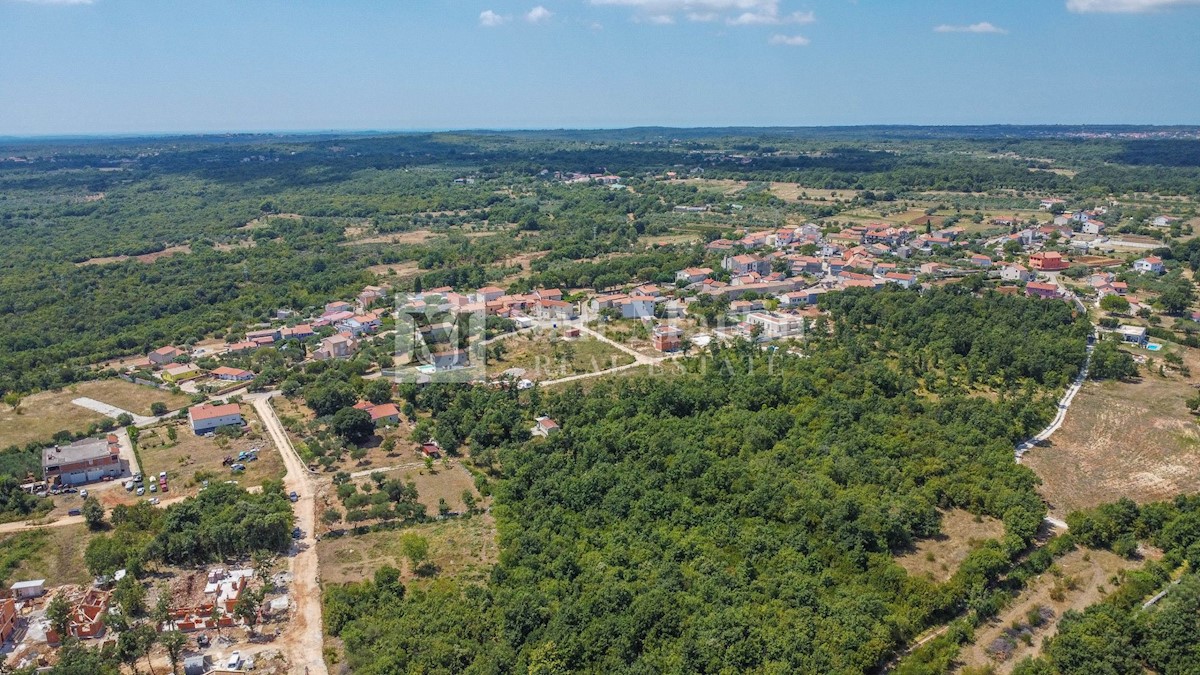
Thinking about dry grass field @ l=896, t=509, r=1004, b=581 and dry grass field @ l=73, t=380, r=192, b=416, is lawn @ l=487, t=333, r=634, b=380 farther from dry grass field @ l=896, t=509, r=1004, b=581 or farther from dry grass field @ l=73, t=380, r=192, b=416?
dry grass field @ l=896, t=509, r=1004, b=581

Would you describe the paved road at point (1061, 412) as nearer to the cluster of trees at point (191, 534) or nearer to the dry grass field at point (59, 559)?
the cluster of trees at point (191, 534)

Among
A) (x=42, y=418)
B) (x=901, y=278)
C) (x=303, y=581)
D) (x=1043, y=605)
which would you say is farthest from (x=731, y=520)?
(x=901, y=278)

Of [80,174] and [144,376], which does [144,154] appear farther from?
[144,376]

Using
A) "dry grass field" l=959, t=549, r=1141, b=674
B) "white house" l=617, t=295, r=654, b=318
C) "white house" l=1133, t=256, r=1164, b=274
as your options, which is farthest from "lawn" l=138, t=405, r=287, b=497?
"white house" l=1133, t=256, r=1164, b=274

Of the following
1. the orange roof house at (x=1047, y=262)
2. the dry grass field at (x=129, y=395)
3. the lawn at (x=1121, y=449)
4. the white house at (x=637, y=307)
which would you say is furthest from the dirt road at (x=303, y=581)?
the orange roof house at (x=1047, y=262)

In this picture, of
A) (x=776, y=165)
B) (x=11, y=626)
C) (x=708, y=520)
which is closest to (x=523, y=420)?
(x=708, y=520)

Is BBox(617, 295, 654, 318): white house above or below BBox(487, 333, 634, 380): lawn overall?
above
